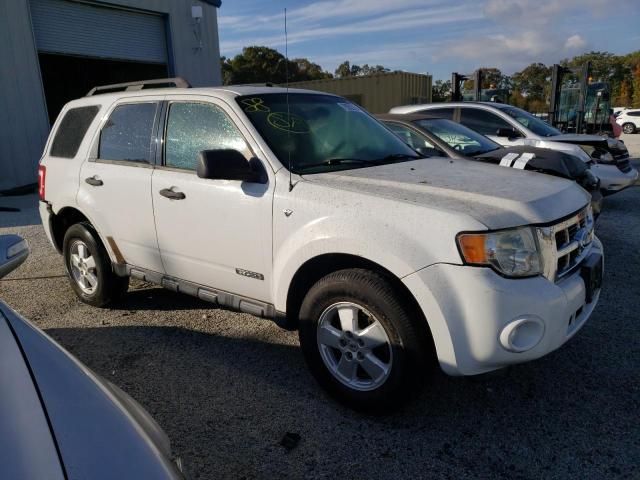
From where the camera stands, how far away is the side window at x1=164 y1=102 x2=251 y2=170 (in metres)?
3.34

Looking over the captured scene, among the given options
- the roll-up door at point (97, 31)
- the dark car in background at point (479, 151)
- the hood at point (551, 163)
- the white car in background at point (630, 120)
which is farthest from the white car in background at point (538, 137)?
the white car in background at point (630, 120)

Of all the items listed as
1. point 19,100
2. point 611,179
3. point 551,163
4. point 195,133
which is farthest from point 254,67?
point 195,133

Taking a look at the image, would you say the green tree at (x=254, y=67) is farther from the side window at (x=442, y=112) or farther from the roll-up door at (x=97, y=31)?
the side window at (x=442, y=112)

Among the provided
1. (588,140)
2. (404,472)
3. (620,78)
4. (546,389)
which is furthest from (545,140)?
(620,78)

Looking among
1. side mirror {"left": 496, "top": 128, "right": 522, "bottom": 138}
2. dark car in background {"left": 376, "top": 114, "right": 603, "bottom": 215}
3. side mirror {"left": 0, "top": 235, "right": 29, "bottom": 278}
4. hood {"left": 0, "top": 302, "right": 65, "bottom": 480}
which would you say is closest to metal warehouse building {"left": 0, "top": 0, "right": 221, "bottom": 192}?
dark car in background {"left": 376, "top": 114, "right": 603, "bottom": 215}

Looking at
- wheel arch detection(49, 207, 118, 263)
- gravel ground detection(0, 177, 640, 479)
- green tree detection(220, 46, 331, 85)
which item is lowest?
gravel ground detection(0, 177, 640, 479)

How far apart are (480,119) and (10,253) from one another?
317 inches

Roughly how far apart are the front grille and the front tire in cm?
72

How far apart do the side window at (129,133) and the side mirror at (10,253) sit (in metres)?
1.68

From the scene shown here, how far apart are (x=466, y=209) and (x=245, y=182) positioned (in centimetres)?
136

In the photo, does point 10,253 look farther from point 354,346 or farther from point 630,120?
point 630,120

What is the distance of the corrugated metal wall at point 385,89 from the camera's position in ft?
72.2

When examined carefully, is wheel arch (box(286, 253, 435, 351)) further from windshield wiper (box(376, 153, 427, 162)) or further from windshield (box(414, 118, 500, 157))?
windshield (box(414, 118, 500, 157))

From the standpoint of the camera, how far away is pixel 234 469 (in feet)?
8.13
